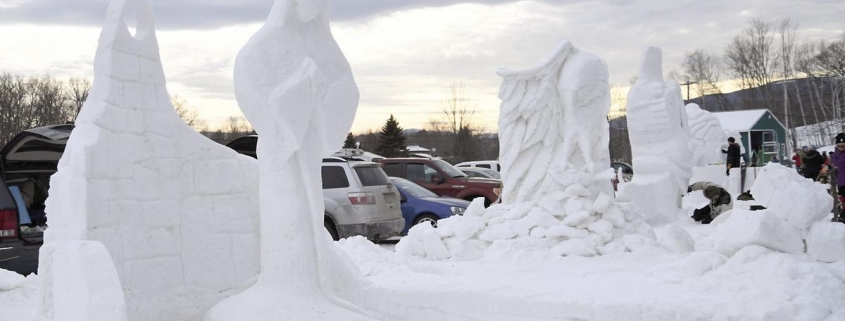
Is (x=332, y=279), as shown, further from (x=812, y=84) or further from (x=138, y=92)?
(x=812, y=84)

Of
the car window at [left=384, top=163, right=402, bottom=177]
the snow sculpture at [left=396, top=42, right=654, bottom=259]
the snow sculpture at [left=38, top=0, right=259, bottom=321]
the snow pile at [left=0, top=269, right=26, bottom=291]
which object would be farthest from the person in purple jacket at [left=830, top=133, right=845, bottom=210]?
the snow pile at [left=0, top=269, right=26, bottom=291]

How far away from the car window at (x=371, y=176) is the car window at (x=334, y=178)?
9.4 inches

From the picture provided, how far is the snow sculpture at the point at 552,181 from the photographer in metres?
8.70

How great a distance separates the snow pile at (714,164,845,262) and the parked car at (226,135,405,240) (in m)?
5.99

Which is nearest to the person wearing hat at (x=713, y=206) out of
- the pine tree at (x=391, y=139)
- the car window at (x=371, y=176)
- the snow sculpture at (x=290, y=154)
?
the car window at (x=371, y=176)

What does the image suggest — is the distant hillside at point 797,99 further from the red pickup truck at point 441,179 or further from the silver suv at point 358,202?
the silver suv at point 358,202

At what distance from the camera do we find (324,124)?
4.65 meters

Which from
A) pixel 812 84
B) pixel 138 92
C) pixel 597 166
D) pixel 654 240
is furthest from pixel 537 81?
pixel 812 84

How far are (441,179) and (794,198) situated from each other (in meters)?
9.85

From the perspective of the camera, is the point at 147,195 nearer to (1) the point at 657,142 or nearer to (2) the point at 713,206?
(2) the point at 713,206

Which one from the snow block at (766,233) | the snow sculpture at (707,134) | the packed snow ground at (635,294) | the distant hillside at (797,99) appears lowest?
the packed snow ground at (635,294)

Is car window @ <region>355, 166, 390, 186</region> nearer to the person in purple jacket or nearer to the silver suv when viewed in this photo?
the silver suv

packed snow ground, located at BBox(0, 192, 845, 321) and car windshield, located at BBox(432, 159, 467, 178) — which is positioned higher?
car windshield, located at BBox(432, 159, 467, 178)

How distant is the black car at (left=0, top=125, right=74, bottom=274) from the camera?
22.4ft
